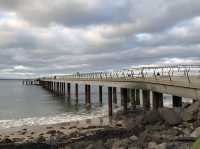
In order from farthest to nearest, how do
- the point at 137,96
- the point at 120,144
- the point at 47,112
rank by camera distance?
1. the point at 47,112
2. the point at 137,96
3. the point at 120,144

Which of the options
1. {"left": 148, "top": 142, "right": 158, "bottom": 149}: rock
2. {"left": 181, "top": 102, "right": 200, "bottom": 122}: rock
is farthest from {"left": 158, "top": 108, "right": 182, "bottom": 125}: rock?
{"left": 148, "top": 142, "right": 158, "bottom": 149}: rock

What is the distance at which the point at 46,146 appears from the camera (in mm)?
15820

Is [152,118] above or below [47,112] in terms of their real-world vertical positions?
above

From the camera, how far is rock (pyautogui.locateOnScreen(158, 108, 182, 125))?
17.1 m

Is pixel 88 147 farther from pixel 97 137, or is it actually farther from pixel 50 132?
pixel 50 132

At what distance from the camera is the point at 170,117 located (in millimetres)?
17438

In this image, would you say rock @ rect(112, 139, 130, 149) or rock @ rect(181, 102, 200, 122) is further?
rock @ rect(181, 102, 200, 122)

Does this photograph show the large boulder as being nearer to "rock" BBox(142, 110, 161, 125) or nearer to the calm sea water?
"rock" BBox(142, 110, 161, 125)

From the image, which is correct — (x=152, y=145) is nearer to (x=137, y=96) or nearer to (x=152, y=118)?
(x=152, y=118)

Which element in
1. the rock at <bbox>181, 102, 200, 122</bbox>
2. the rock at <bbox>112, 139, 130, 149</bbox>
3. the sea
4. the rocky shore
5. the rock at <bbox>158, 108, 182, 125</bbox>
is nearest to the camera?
the rocky shore

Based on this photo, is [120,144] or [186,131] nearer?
[120,144]

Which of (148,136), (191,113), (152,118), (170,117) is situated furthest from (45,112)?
(148,136)

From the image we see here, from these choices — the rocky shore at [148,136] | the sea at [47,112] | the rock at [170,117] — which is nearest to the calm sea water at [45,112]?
the sea at [47,112]

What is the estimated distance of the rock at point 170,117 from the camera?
672 inches
